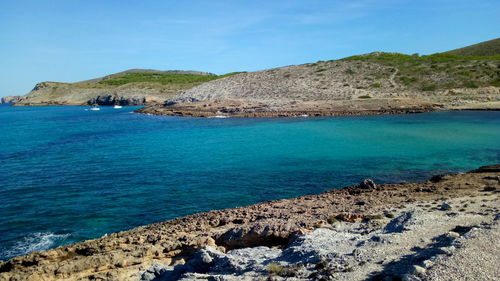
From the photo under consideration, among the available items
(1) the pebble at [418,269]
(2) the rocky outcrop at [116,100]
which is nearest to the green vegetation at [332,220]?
(1) the pebble at [418,269]

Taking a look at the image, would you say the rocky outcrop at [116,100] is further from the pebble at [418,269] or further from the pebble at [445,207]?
the pebble at [418,269]

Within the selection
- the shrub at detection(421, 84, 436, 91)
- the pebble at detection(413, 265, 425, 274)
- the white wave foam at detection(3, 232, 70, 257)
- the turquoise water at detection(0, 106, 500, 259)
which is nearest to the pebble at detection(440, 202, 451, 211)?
the pebble at detection(413, 265, 425, 274)

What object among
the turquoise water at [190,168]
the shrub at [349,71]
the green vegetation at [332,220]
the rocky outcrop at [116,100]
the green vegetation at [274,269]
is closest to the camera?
the green vegetation at [274,269]

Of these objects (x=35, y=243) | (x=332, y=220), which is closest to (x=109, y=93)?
(x=35, y=243)

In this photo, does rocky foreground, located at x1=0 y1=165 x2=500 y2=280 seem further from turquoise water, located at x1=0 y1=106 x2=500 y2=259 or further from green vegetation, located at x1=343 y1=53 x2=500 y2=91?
green vegetation, located at x1=343 y1=53 x2=500 y2=91

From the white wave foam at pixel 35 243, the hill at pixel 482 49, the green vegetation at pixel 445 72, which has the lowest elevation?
the white wave foam at pixel 35 243

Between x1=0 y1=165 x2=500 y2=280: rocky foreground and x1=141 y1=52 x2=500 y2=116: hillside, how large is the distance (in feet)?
130

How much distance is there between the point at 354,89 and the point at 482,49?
80.2 metres

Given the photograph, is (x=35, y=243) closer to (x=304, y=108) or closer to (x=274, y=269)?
(x=274, y=269)

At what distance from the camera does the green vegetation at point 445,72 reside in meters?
58.2

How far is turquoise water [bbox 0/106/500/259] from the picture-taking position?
563 inches

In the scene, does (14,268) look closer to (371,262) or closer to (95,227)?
(95,227)

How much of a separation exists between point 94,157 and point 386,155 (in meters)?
19.8

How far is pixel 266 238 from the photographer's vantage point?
997 centimetres
